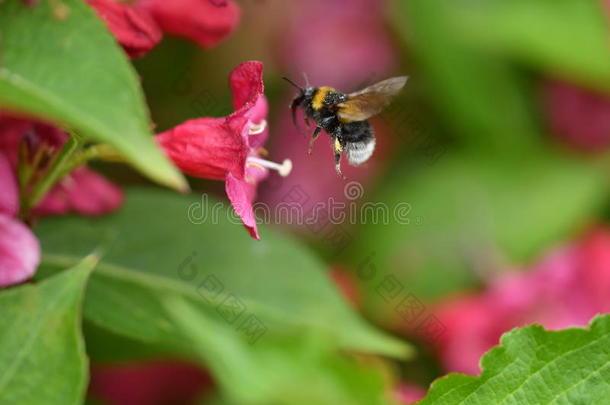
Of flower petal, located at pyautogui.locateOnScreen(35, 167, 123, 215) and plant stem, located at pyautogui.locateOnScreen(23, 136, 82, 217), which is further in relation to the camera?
flower petal, located at pyautogui.locateOnScreen(35, 167, 123, 215)

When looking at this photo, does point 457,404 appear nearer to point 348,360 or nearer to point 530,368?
point 530,368

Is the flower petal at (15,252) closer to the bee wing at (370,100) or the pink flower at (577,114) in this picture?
the bee wing at (370,100)

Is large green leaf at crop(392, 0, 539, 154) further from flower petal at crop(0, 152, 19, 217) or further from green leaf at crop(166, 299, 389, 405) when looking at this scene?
flower petal at crop(0, 152, 19, 217)

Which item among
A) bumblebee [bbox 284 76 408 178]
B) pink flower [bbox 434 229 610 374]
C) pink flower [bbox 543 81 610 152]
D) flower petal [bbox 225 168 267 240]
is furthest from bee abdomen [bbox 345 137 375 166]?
pink flower [bbox 543 81 610 152]

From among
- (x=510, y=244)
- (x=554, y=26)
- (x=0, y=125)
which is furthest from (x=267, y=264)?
(x=554, y=26)

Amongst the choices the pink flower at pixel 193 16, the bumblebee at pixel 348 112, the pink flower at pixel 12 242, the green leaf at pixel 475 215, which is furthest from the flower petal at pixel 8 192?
the green leaf at pixel 475 215

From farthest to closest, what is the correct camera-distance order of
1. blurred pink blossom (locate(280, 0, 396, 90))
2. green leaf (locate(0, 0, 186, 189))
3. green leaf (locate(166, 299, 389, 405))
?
1. blurred pink blossom (locate(280, 0, 396, 90))
2. green leaf (locate(166, 299, 389, 405))
3. green leaf (locate(0, 0, 186, 189))
